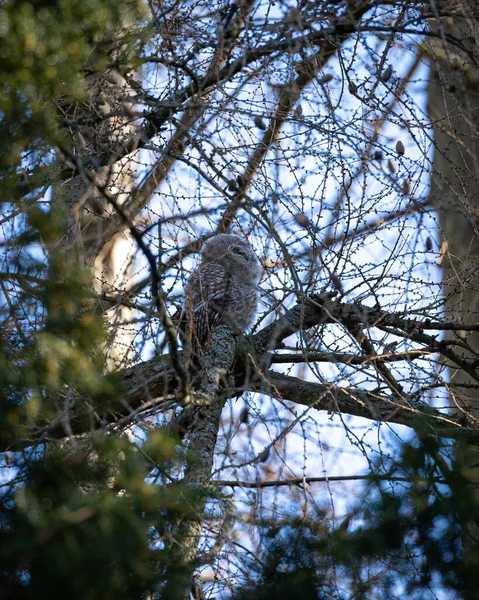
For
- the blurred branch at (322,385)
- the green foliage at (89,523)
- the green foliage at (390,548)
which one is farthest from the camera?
the blurred branch at (322,385)

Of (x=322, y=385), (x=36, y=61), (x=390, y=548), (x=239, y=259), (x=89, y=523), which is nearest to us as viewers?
(x=89, y=523)

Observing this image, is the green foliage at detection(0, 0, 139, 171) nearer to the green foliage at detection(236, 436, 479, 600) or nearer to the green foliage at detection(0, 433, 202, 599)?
the green foliage at detection(0, 433, 202, 599)

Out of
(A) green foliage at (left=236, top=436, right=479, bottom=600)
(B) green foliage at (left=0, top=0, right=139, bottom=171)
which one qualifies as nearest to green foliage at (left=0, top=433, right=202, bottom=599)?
(A) green foliage at (left=236, top=436, right=479, bottom=600)

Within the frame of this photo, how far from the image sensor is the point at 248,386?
9.49 feet

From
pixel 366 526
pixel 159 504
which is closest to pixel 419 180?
pixel 366 526

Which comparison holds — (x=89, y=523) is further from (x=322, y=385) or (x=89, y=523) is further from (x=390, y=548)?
(x=322, y=385)

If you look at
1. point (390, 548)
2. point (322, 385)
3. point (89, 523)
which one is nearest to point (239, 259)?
point (322, 385)

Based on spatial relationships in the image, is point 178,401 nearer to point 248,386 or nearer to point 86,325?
point 248,386

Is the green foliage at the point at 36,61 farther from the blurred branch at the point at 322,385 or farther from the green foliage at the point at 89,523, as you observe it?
the blurred branch at the point at 322,385

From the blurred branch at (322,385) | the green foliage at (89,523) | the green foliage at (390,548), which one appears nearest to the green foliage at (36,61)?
the green foliage at (89,523)

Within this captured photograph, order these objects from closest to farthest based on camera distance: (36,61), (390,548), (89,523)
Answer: (89,523) < (390,548) < (36,61)

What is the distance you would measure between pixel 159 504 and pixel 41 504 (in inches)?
13.1

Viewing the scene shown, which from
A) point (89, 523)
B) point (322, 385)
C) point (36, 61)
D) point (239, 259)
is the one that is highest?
point (239, 259)

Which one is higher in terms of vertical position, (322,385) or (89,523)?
(322,385)
